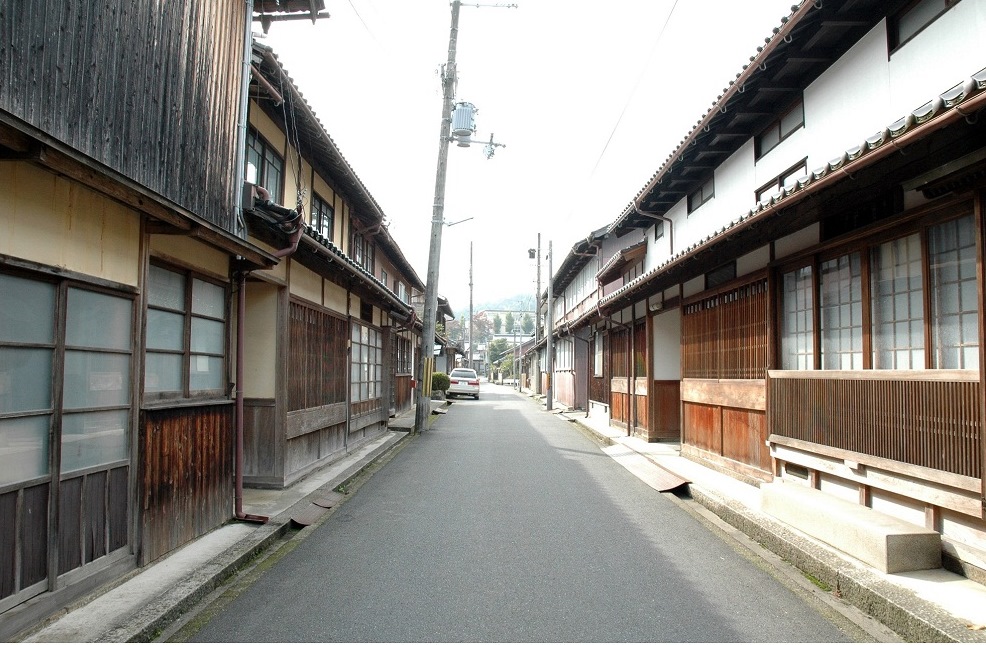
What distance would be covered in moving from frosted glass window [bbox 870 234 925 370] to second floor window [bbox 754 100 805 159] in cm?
391

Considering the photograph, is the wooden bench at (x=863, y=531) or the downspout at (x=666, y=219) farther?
the downspout at (x=666, y=219)

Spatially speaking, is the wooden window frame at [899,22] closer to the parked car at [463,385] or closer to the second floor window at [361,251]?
the second floor window at [361,251]

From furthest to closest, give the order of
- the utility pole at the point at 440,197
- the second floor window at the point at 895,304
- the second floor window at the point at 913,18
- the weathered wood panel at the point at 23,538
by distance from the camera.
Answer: the utility pole at the point at 440,197 → the second floor window at the point at 913,18 → the second floor window at the point at 895,304 → the weathered wood panel at the point at 23,538

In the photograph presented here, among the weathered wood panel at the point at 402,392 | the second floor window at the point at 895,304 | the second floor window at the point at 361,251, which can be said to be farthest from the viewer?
the weathered wood panel at the point at 402,392

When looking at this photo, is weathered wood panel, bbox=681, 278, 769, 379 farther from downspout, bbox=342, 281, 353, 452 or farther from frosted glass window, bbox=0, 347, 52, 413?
frosted glass window, bbox=0, 347, 52, 413

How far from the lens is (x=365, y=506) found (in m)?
8.36

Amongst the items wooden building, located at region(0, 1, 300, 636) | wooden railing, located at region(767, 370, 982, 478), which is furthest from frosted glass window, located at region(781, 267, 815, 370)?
wooden building, located at region(0, 1, 300, 636)

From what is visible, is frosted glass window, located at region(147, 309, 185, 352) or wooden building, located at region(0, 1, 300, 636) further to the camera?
frosted glass window, located at region(147, 309, 185, 352)

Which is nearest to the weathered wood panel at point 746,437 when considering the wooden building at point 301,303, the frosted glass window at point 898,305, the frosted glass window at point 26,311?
the frosted glass window at point 898,305

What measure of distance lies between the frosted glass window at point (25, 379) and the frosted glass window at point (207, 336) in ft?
7.25

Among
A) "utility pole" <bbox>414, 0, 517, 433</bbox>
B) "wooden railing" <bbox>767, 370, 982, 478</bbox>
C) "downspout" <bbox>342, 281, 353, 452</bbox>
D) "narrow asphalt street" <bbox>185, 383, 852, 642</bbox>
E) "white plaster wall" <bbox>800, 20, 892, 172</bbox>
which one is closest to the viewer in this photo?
"narrow asphalt street" <bbox>185, 383, 852, 642</bbox>

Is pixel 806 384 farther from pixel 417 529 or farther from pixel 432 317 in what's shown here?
pixel 432 317

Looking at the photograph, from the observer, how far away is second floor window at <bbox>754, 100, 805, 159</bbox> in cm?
932

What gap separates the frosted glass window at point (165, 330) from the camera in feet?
18.5
